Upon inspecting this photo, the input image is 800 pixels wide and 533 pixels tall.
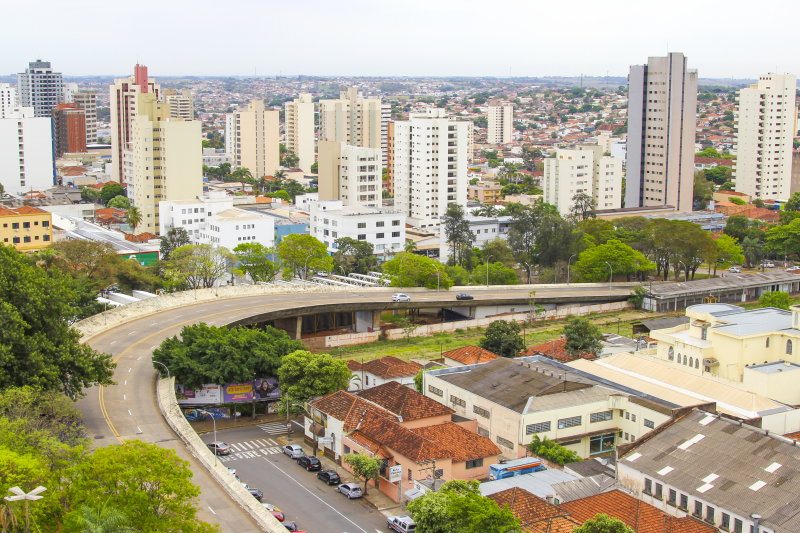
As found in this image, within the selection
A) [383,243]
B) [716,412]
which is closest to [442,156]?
[383,243]

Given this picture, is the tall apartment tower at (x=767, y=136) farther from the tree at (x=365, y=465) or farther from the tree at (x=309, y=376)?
the tree at (x=365, y=465)

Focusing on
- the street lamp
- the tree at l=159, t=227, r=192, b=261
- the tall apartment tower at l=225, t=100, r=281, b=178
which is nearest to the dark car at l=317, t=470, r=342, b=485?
the street lamp

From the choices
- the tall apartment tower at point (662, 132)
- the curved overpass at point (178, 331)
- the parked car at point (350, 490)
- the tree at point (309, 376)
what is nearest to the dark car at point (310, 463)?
the parked car at point (350, 490)

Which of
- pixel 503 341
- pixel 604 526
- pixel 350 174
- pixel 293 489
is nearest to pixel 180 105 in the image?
pixel 350 174

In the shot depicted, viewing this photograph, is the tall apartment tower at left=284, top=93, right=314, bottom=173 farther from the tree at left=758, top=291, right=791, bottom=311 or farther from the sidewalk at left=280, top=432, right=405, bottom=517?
the sidewalk at left=280, top=432, right=405, bottom=517

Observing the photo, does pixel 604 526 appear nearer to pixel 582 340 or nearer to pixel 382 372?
pixel 382 372

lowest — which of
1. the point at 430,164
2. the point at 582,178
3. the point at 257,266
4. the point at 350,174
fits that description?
the point at 257,266
